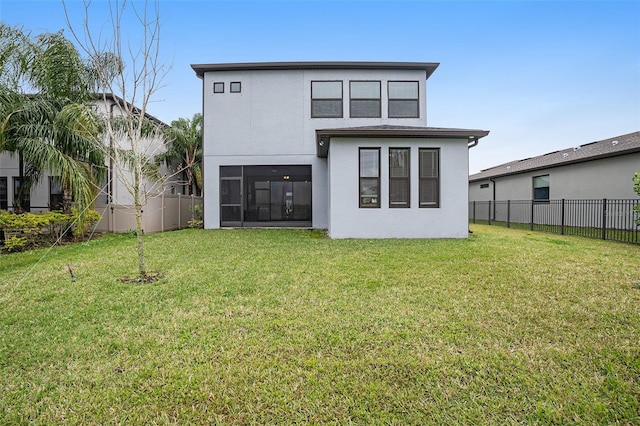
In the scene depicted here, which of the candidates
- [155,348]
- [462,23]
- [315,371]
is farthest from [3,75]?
[462,23]

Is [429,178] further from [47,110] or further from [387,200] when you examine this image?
[47,110]

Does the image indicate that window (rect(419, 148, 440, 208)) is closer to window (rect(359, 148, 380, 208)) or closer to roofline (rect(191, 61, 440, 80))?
window (rect(359, 148, 380, 208))

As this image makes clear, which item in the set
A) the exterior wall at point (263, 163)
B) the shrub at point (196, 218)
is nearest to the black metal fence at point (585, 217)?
the exterior wall at point (263, 163)

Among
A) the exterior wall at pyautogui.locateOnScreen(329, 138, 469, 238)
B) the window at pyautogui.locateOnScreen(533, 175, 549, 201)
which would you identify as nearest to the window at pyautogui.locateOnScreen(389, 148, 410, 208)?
the exterior wall at pyautogui.locateOnScreen(329, 138, 469, 238)

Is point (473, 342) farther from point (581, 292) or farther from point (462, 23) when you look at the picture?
point (462, 23)

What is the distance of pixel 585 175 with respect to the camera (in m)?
13.4

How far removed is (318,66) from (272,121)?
9.74 ft

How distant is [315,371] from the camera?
7.61ft

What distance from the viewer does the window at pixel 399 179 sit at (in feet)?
31.1

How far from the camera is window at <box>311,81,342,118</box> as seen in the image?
12820 mm

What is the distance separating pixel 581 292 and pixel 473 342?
2694 millimetres

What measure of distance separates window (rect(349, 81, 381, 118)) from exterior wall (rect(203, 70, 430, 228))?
0.24 metres

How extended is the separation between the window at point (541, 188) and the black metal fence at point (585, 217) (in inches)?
24.4

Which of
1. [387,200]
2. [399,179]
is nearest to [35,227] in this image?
[387,200]
